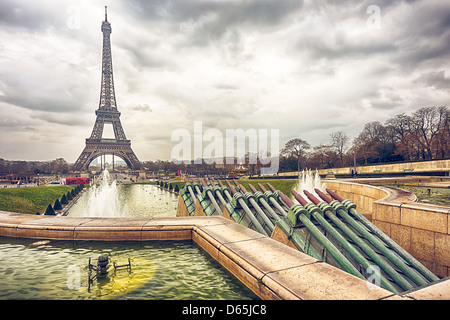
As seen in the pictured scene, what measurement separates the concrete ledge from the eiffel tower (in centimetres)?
7679

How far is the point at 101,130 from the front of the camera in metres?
79.6

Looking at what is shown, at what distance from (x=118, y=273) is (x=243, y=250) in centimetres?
228

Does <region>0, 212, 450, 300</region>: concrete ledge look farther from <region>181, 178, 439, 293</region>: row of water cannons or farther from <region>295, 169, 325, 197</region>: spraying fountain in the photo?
<region>295, 169, 325, 197</region>: spraying fountain

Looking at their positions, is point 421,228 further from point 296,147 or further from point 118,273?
point 296,147

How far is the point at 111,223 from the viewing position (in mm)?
6332

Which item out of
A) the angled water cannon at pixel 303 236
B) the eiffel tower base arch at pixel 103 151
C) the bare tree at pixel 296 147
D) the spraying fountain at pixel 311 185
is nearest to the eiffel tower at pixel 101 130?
the eiffel tower base arch at pixel 103 151

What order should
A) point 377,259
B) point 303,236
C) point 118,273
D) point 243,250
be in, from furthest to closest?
point 303,236, point 377,259, point 243,250, point 118,273

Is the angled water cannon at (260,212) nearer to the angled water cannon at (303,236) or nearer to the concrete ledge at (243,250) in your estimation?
the concrete ledge at (243,250)

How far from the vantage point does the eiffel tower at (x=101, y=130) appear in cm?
7569

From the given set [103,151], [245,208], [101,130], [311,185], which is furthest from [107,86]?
[245,208]

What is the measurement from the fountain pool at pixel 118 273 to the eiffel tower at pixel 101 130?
258 feet

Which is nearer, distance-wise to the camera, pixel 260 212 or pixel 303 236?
→ pixel 303 236
